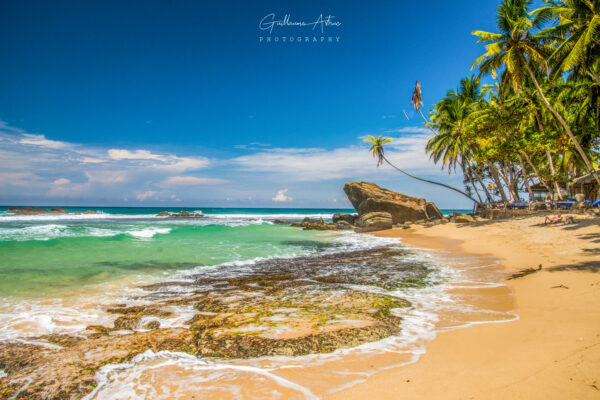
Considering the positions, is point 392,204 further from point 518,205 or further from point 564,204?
point 564,204

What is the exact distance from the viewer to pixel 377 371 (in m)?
2.96

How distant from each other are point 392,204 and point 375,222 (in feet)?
17.0

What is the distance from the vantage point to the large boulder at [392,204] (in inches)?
1166

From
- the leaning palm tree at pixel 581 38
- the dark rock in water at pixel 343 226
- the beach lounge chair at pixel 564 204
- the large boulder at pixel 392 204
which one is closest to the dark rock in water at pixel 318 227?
the dark rock in water at pixel 343 226

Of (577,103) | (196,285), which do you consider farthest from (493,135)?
(196,285)

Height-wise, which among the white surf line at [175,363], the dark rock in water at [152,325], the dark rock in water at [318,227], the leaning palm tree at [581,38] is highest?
the leaning palm tree at [581,38]

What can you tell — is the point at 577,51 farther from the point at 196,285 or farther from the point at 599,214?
the point at 196,285

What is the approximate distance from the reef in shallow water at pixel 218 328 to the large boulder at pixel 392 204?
22.9 meters

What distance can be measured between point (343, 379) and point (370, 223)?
922 inches

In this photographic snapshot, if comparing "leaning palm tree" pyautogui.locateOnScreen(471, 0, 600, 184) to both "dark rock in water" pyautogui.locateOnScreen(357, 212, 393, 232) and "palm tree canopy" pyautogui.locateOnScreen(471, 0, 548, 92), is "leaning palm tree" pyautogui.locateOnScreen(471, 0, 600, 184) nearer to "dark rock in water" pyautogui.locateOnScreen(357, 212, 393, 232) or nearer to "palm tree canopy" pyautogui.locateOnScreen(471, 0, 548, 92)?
"palm tree canopy" pyautogui.locateOnScreen(471, 0, 548, 92)

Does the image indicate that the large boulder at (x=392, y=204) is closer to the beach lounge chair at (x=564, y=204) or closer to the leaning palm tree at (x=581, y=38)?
the beach lounge chair at (x=564, y=204)

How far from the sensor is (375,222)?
25.5 metres

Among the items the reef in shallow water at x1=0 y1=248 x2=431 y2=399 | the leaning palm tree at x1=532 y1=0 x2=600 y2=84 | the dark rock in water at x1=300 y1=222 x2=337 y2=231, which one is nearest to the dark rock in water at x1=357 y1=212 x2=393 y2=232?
the dark rock in water at x1=300 y1=222 x2=337 y2=231

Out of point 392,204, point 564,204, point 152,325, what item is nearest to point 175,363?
point 152,325
